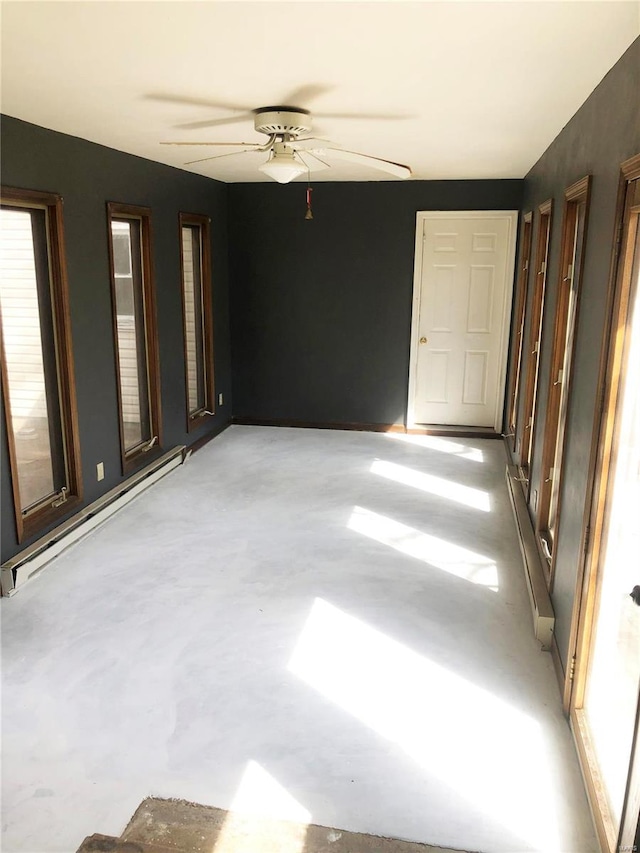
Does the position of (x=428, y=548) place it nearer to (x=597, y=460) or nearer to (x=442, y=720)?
(x=442, y=720)

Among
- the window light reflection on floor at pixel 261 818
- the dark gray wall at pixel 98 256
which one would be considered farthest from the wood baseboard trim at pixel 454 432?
the window light reflection on floor at pixel 261 818

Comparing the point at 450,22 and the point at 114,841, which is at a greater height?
the point at 450,22

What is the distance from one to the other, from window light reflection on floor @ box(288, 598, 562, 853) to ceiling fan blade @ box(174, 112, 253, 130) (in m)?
2.57

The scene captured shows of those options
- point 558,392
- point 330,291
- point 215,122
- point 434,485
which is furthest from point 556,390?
point 330,291

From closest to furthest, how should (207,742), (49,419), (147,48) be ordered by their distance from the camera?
(147,48), (207,742), (49,419)

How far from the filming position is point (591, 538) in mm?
2473

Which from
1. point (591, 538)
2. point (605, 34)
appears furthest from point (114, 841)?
point (605, 34)

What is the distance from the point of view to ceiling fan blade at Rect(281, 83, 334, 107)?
9.29ft

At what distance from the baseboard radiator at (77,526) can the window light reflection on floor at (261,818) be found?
1869mm

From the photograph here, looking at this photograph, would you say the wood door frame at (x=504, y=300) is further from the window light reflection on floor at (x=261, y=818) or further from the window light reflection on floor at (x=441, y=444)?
the window light reflection on floor at (x=261, y=818)

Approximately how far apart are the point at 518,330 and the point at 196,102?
4.07 metres

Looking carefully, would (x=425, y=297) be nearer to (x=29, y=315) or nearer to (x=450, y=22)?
→ (x=29, y=315)

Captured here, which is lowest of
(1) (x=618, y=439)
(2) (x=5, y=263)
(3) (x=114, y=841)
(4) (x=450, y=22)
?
(3) (x=114, y=841)

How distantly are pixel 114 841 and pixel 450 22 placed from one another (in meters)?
2.53
